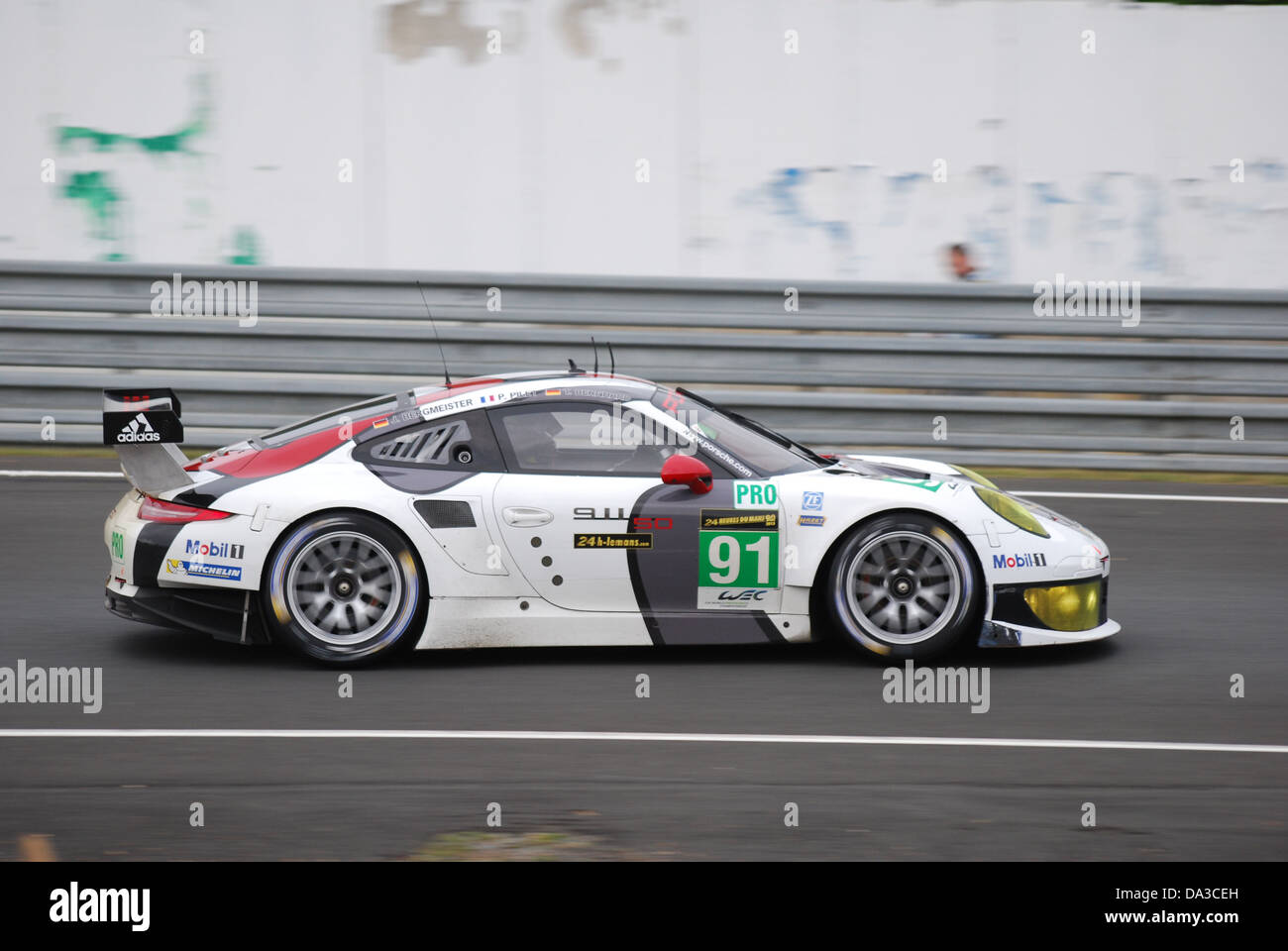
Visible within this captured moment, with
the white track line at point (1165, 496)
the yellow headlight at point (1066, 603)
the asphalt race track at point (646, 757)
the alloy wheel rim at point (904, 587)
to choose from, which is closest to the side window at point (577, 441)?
the asphalt race track at point (646, 757)

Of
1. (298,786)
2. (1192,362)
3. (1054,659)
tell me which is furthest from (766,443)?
(1192,362)

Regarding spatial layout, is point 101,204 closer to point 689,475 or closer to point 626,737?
point 689,475

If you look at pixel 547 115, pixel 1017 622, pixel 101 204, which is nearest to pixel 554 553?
pixel 1017 622

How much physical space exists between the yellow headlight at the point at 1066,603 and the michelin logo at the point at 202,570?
3.36 meters

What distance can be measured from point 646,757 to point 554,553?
4.13 feet

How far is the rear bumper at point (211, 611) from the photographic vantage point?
6539 millimetres

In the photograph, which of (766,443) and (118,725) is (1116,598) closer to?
(766,443)

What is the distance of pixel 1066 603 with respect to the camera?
22.1ft

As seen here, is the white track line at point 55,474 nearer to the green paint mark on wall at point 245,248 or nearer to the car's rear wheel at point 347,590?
Result: the green paint mark on wall at point 245,248

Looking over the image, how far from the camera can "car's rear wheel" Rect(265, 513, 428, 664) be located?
6527mm

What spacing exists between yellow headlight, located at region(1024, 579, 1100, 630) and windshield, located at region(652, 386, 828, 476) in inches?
44.2

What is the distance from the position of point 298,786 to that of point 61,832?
30.2 inches

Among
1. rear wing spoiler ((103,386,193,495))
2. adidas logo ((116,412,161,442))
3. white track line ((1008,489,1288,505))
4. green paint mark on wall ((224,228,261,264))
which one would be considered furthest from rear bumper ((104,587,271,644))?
green paint mark on wall ((224,228,261,264))
